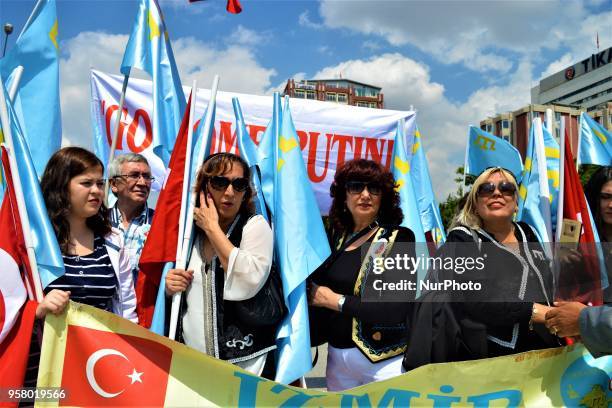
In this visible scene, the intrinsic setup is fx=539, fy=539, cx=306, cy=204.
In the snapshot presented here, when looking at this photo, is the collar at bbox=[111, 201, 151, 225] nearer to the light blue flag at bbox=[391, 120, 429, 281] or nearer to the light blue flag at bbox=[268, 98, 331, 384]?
the light blue flag at bbox=[268, 98, 331, 384]

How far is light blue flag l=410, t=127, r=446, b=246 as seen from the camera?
21.4 ft

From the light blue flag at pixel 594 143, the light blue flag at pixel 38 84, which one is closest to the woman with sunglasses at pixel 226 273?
the light blue flag at pixel 38 84

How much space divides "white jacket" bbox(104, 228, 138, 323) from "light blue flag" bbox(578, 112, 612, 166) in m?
4.40

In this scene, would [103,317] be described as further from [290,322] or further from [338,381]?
[338,381]

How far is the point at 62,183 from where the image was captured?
8.68 feet

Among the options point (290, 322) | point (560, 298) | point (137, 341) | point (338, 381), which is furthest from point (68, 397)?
point (560, 298)

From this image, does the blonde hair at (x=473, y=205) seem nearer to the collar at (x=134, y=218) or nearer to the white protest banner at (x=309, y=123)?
the collar at (x=134, y=218)

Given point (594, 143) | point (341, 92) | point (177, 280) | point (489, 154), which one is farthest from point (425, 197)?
point (341, 92)

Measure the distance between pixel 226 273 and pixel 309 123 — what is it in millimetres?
4635

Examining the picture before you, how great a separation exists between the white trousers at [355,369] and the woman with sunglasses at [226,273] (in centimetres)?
38

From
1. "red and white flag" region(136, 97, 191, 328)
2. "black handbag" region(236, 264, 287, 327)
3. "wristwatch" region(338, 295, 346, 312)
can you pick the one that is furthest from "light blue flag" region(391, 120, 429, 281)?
"red and white flag" region(136, 97, 191, 328)

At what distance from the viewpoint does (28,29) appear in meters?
4.14

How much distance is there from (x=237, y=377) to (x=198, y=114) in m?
4.13

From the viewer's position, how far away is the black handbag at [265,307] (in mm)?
2523
